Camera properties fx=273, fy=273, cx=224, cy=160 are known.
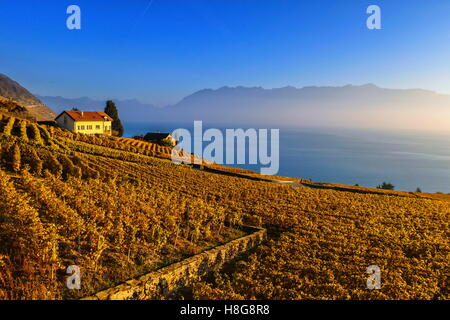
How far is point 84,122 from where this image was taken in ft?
247

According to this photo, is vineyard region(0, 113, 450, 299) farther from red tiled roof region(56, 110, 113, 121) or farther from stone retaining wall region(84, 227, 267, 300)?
red tiled roof region(56, 110, 113, 121)

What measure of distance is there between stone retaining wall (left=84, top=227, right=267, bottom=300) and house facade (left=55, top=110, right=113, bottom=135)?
71.2 meters

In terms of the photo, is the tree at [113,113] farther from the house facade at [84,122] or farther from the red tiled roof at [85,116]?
the red tiled roof at [85,116]

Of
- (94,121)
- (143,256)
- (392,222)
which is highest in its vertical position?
(94,121)

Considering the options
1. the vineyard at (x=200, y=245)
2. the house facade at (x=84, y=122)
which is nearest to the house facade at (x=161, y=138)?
the house facade at (x=84, y=122)

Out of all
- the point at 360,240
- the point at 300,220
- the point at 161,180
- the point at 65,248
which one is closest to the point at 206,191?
the point at 161,180

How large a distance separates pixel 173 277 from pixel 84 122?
7511 centimetres

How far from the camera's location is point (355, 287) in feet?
40.2

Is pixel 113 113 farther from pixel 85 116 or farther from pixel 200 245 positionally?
pixel 200 245

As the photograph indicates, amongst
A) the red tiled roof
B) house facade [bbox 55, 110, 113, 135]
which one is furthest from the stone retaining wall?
the red tiled roof

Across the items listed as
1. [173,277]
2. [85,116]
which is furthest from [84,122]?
[173,277]

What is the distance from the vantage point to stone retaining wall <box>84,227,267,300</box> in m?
9.83

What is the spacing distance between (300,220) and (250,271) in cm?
1074
